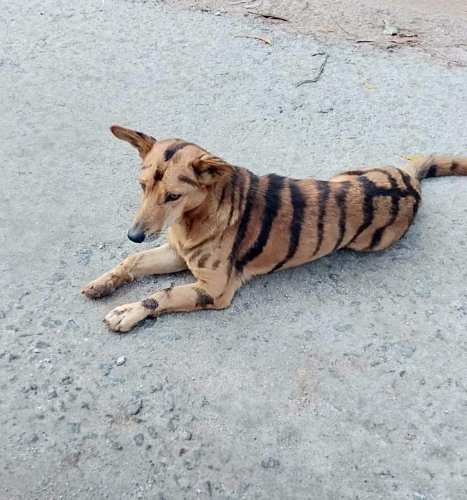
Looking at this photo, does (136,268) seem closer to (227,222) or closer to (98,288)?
(98,288)

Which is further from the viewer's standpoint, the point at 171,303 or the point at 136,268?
the point at 136,268

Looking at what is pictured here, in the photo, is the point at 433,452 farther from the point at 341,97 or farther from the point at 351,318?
the point at 341,97

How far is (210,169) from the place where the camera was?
3980 millimetres

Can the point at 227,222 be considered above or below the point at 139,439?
above

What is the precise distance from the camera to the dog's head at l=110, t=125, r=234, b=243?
3943 millimetres

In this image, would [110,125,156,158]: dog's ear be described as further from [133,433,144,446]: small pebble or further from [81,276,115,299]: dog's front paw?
[133,433,144,446]: small pebble

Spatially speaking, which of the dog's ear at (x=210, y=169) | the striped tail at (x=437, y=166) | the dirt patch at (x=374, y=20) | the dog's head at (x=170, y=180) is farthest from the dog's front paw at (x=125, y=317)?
the dirt patch at (x=374, y=20)

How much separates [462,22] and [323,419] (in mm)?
5462

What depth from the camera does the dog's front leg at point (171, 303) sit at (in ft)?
13.4

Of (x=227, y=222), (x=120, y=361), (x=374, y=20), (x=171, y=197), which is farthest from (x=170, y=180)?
(x=374, y=20)

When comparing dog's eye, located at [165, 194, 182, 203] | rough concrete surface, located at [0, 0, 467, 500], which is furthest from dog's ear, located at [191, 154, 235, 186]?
rough concrete surface, located at [0, 0, 467, 500]

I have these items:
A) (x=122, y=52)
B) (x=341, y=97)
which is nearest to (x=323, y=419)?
(x=341, y=97)

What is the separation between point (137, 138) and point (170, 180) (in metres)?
0.38

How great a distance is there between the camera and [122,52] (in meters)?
6.75
